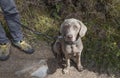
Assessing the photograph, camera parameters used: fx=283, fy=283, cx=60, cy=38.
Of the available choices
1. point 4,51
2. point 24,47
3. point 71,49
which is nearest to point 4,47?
point 4,51

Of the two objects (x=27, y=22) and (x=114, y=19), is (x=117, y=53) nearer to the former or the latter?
(x=114, y=19)

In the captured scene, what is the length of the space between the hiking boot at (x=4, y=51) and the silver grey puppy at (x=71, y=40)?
2.67 feet

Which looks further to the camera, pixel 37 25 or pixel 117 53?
pixel 37 25

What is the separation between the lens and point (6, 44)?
176 inches

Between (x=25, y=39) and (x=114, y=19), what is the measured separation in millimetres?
1500

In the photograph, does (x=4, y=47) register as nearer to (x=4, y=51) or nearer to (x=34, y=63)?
(x=4, y=51)

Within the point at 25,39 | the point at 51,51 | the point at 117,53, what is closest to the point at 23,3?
the point at 25,39

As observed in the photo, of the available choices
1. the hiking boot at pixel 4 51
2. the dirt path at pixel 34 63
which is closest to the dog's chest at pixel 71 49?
the dirt path at pixel 34 63

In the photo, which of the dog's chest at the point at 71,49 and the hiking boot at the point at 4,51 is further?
the hiking boot at the point at 4,51

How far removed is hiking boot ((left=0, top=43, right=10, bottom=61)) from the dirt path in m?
0.07

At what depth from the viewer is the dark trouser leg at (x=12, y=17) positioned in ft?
13.0

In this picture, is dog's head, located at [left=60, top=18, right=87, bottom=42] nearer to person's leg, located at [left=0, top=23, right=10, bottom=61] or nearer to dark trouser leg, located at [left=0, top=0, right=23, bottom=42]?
dark trouser leg, located at [left=0, top=0, right=23, bottom=42]

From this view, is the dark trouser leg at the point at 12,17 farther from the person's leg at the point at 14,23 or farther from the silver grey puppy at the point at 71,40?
the silver grey puppy at the point at 71,40

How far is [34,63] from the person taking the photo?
14.2 ft
